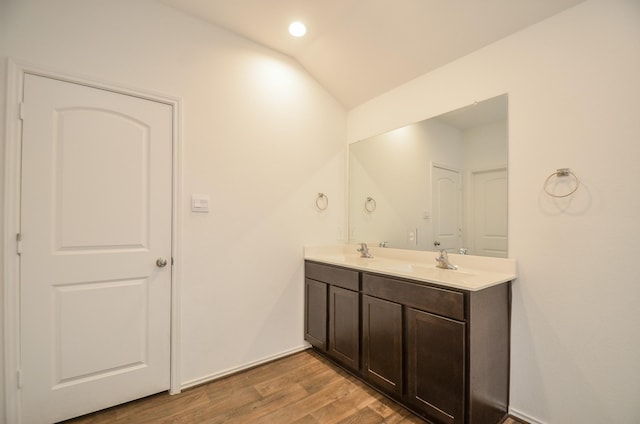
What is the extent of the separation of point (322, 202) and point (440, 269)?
133 centimetres

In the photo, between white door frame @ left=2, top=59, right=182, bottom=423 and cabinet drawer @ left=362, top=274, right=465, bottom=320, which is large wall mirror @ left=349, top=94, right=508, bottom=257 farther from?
white door frame @ left=2, top=59, right=182, bottom=423

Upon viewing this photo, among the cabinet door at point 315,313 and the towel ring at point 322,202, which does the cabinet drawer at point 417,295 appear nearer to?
the cabinet door at point 315,313

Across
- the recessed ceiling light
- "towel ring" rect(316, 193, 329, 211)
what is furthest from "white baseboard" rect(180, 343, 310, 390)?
the recessed ceiling light

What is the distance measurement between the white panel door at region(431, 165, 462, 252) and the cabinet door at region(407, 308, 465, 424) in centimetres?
74

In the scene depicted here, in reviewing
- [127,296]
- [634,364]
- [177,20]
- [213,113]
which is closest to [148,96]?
[213,113]

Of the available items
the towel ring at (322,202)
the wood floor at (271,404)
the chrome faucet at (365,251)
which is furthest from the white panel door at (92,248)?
the chrome faucet at (365,251)

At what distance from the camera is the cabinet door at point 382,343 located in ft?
5.90

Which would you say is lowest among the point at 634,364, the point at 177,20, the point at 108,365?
the point at 108,365

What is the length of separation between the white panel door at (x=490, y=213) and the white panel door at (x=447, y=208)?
127 mm

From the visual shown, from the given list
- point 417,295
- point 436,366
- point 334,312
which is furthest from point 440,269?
point 334,312

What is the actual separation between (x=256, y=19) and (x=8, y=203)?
2.03 metres

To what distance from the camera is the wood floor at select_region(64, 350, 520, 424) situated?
170cm

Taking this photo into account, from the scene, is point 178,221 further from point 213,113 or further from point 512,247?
point 512,247

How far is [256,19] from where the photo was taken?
2152 millimetres
